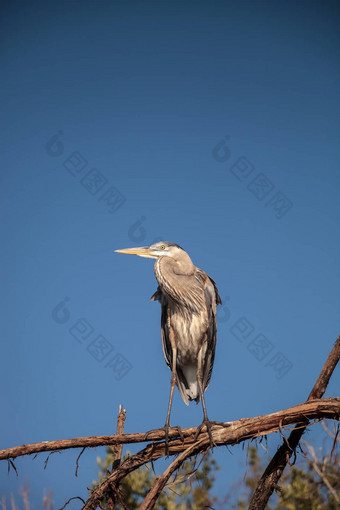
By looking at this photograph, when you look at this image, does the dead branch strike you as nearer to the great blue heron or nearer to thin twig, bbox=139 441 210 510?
thin twig, bbox=139 441 210 510

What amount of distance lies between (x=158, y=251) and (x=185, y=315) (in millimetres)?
814

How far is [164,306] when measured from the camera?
5.72 meters

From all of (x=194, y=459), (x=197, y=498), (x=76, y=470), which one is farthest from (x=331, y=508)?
(x=76, y=470)

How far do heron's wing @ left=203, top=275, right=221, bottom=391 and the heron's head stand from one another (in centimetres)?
47

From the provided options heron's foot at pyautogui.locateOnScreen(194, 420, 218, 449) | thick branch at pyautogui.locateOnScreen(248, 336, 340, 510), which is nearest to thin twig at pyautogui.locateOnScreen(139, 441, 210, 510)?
heron's foot at pyautogui.locateOnScreen(194, 420, 218, 449)

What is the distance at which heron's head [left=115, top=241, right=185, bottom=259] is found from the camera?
226 inches

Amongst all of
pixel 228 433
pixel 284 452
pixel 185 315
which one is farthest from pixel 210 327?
pixel 284 452

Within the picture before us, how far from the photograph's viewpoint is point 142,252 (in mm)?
5832

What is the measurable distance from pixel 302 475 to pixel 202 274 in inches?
155

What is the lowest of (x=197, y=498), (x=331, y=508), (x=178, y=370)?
(x=331, y=508)

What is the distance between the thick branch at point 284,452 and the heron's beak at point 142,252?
95.0 inches

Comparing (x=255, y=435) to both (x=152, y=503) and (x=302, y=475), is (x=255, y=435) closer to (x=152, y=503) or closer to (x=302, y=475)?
(x=152, y=503)

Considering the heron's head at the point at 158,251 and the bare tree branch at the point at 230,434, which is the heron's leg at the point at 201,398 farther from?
the heron's head at the point at 158,251

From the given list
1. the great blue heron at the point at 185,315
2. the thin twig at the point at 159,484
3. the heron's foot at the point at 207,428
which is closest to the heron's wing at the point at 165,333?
the great blue heron at the point at 185,315
